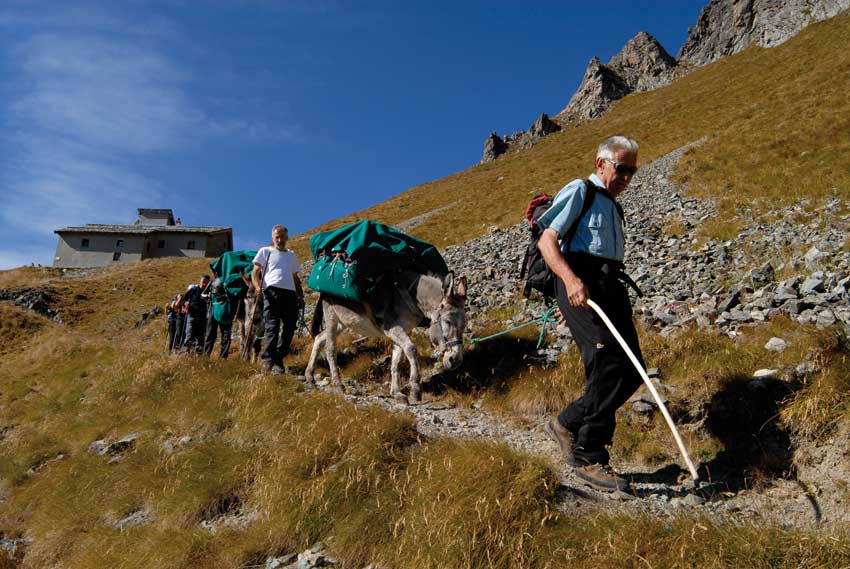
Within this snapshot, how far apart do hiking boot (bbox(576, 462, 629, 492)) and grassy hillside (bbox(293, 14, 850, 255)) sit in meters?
12.6

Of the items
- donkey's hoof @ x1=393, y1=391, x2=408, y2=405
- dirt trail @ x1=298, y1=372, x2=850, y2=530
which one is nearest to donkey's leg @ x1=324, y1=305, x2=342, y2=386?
donkey's hoof @ x1=393, y1=391, x2=408, y2=405

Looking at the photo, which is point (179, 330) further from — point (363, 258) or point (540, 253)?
point (540, 253)

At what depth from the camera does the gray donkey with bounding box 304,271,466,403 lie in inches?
351

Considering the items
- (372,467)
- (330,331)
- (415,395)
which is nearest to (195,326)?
(330,331)

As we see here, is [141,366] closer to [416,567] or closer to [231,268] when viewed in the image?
[231,268]

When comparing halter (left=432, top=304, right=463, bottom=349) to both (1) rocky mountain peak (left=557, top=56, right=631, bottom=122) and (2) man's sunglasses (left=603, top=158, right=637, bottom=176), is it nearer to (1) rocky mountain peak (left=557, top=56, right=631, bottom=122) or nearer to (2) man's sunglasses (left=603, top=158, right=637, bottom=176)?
(2) man's sunglasses (left=603, top=158, right=637, bottom=176)

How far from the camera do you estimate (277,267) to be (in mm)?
10797

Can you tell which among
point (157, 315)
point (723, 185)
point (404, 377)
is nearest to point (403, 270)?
point (404, 377)

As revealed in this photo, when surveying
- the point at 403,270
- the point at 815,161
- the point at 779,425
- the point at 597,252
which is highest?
the point at 815,161

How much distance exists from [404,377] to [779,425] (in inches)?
256

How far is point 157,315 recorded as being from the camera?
34.7m

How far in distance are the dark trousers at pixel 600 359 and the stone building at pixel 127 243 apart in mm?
71169

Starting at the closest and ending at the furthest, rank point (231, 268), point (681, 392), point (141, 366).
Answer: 1. point (681, 392)
2. point (141, 366)
3. point (231, 268)

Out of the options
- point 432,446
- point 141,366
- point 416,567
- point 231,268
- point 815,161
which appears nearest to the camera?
point 416,567
